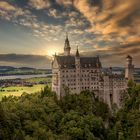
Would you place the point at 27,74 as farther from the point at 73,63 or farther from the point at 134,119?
the point at 134,119

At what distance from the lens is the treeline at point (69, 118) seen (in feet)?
240

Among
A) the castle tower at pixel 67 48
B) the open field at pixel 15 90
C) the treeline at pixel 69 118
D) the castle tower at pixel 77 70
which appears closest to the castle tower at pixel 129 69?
the treeline at pixel 69 118

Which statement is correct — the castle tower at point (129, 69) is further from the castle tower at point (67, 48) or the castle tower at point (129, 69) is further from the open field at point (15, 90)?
the open field at point (15, 90)

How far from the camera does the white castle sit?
311ft

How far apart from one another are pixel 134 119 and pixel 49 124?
31378 mm

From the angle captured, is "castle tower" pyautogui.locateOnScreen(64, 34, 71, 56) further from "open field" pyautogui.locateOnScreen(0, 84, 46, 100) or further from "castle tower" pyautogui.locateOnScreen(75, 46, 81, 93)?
"open field" pyautogui.locateOnScreen(0, 84, 46, 100)

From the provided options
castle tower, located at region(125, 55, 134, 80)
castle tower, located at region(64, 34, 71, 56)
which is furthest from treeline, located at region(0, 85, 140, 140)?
castle tower, located at region(64, 34, 71, 56)

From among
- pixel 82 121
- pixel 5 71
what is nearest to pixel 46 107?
pixel 82 121

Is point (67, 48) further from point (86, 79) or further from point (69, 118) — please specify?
point (69, 118)

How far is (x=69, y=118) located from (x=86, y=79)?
1668 cm

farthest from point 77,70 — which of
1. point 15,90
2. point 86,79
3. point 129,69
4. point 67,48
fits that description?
point 15,90

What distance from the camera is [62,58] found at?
98438 millimetres

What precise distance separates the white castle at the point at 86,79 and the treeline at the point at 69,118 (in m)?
2.73

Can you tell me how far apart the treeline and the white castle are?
2731mm
